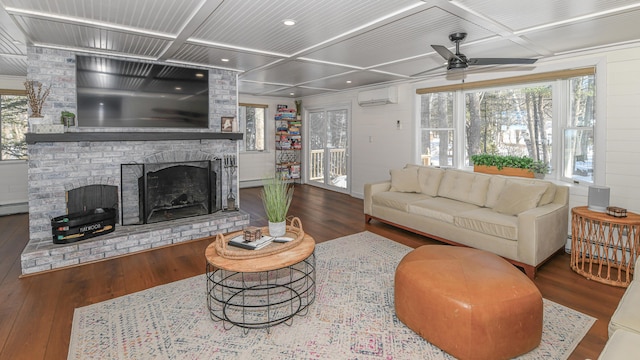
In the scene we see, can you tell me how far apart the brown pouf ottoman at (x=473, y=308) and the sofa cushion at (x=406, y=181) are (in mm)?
2690

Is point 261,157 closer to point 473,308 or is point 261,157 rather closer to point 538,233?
point 538,233

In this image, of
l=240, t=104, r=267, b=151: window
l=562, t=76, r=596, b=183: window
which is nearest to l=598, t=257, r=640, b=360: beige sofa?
l=562, t=76, r=596, b=183: window

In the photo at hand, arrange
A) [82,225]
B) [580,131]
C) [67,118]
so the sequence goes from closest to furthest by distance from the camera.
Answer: [82,225], [67,118], [580,131]

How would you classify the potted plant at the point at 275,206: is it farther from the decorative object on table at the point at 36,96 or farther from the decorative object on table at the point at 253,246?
the decorative object on table at the point at 36,96

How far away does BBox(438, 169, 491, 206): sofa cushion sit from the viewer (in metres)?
4.29

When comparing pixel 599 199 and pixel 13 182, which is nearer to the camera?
pixel 599 199

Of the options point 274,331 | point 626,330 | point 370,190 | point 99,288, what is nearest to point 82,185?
point 99,288

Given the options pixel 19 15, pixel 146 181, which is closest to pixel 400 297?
pixel 146 181

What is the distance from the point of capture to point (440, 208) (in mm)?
4156

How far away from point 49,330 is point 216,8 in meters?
2.67

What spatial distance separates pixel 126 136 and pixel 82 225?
3.71 feet

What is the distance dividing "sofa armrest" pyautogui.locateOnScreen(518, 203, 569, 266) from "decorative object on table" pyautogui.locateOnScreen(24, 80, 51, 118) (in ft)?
17.2

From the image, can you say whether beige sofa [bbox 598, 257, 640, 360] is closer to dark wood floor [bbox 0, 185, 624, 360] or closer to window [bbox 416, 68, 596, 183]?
dark wood floor [bbox 0, 185, 624, 360]

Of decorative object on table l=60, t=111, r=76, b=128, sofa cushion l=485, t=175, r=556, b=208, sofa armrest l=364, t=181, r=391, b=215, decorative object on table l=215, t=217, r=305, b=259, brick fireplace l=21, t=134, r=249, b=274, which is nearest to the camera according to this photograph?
decorative object on table l=215, t=217, r=305, b=259
